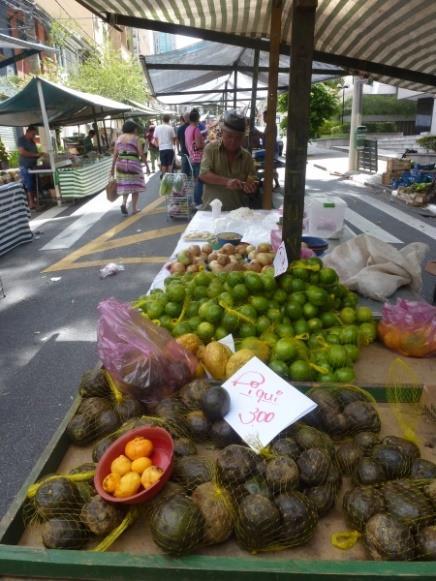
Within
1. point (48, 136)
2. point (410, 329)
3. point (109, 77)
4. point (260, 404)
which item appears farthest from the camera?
point (109, 77)

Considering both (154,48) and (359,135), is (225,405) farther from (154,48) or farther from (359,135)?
(154,48)

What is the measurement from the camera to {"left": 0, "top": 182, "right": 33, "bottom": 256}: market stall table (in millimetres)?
8031

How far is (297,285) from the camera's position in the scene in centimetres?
267

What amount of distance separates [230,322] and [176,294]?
17.9 inches

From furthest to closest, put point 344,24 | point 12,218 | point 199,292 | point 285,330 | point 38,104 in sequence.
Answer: point 38,104 < point 12,218 < point 344,24 < point 199,292 < point 285,330

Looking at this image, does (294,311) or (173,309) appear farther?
(173,309)

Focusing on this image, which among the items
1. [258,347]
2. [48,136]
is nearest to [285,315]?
[258,347]

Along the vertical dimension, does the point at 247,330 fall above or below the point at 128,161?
below

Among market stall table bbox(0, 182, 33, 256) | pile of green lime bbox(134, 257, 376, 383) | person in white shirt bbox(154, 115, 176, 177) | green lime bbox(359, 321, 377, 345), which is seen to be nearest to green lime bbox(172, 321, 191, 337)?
pile of green lime bbox(134, 257, 376, 383)

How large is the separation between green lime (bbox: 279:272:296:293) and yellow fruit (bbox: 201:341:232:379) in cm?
68

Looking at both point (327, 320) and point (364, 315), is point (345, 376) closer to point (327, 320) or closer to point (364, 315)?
point (327, 320)

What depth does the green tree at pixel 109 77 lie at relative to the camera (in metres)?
29.4

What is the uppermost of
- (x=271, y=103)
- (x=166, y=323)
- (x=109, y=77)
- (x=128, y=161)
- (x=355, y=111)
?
(x=109, y=77)

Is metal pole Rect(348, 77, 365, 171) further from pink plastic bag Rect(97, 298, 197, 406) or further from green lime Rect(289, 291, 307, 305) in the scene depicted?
pink plastic bag Rect(97, 298, 197, 406)
